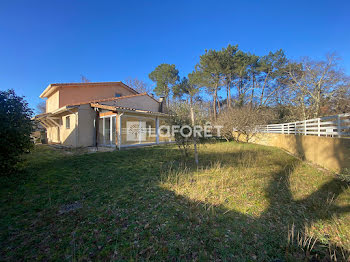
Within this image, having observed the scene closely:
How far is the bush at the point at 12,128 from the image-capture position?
491 cm

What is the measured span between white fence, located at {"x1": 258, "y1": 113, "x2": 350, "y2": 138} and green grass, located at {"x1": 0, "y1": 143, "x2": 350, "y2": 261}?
186 cm

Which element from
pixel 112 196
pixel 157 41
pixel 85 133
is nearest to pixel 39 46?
pixel 85 133

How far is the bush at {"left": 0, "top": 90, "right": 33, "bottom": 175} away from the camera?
4.91m

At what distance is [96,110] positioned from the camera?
13.0m

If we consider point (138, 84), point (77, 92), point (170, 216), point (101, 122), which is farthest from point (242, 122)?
point (138, 84)

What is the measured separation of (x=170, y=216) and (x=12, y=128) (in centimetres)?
582

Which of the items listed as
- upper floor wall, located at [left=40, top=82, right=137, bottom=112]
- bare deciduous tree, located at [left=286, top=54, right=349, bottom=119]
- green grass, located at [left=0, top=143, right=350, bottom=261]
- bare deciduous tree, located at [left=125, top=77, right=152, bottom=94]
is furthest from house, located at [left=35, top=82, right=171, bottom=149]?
bare deciduous tree, located at [left=286, top=54, right=349, bottom=119]

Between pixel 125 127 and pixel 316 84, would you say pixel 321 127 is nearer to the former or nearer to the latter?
pixel 125 127

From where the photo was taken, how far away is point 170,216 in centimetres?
324

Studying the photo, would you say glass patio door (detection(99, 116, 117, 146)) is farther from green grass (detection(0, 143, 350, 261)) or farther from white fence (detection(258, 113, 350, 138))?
white fence (detection(258, 113, 350, 138))

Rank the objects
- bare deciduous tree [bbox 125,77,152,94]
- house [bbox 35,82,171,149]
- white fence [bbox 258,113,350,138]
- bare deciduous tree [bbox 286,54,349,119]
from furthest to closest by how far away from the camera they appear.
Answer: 1. bare deciduous tree [bbox 125,77,152,94]
2. bare deciduous tree [bbox 286,54,349,119]
3. house [bbox 35,82,171,149]
4. white fence [bbox 258,113,350,138]

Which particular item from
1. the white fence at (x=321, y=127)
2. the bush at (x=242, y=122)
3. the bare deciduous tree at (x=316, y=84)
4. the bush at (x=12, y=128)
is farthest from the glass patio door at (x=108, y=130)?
the bare deciduous tree at (x=316, y=84)

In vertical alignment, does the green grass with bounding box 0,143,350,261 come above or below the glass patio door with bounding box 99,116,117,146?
below

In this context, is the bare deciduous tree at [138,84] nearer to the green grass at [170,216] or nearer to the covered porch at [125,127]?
the covered porch at [125,127]
